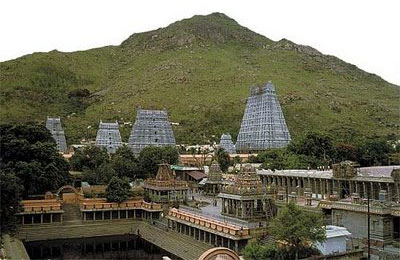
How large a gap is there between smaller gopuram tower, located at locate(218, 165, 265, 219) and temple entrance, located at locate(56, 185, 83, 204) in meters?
18.8

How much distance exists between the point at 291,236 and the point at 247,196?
9.12 m

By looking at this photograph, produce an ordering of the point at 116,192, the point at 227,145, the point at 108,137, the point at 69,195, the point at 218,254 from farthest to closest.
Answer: the point at 108,137 → the point at 227,145 → the point at 69,195 → the point at 116,192 → the point at 218,254

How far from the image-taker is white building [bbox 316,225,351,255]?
26609mm

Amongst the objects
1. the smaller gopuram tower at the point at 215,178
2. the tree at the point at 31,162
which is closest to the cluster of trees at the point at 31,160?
the tree at the point at 31,162

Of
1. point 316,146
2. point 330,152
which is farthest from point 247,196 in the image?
point 330,152

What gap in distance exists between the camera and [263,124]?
76.6 m

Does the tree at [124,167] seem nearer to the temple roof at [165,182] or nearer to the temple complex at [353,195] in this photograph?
the temple roof at [165,182]

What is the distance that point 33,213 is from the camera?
139 ft

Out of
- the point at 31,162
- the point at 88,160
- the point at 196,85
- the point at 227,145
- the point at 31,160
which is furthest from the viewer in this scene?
the point at 196,85

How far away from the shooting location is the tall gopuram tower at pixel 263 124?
244 feet

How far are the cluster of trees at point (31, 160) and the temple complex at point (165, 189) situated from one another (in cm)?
937

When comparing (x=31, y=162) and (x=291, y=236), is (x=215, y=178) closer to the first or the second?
(x=31, y=162)

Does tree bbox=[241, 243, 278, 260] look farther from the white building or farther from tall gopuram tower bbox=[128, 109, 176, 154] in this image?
tall gopuram tower bbox=[128, 109, 176, 154]

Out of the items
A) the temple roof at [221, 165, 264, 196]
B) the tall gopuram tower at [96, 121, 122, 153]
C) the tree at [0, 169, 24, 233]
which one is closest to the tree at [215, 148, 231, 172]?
the tall gopuram tower at [96, 121, 122, 153]
